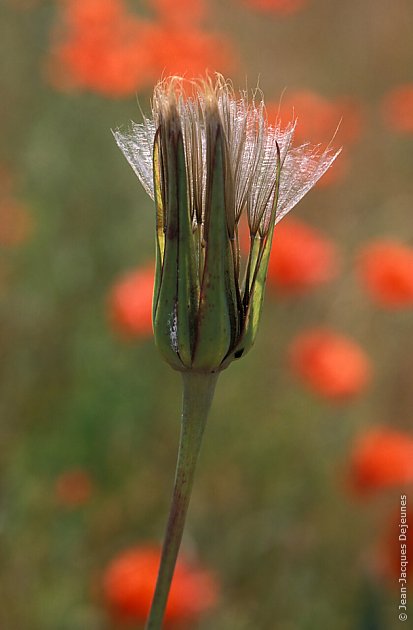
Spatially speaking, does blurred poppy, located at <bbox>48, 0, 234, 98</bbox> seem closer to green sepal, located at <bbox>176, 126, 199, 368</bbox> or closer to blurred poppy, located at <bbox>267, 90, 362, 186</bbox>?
blurred poppy, located at <bbox>267, 90, 362, 186</bbox>

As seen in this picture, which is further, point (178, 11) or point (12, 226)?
point (178, 11)

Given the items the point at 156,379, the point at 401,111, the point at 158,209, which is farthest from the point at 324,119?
the point at 158,209

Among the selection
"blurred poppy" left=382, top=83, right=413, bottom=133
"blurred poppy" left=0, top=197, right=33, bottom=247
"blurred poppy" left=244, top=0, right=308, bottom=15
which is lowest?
"blurred poppy" left=0, top=197, right=33, bottom=247

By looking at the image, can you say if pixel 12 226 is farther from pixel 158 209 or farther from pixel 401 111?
pixel 158 209

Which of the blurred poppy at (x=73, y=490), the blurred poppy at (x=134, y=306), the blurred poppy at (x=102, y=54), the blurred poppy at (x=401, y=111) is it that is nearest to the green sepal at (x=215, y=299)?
the blurred poppy at (x=73, y=490)

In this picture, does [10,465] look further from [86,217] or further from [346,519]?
[86,217]

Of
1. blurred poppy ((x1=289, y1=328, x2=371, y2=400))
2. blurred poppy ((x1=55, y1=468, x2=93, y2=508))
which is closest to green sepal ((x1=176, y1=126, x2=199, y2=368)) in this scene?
blurred poppy ((x1=55, y1=468, x2=93, y2=508))

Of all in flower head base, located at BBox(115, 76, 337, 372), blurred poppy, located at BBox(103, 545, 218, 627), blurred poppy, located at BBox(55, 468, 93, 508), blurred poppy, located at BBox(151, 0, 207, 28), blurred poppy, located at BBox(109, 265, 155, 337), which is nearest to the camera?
flower head base, located at BBox(115, 76, 337, 372)

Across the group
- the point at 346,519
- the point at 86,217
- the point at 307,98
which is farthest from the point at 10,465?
the point at 307,98
